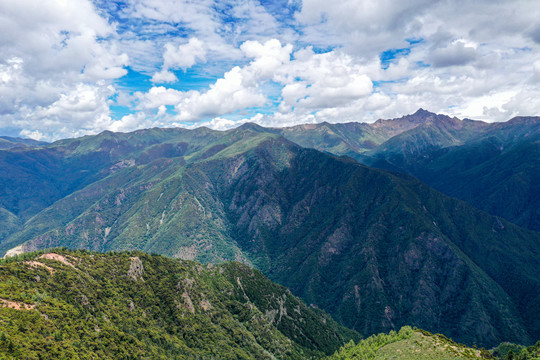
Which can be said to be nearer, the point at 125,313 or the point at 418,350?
the point at 418,350

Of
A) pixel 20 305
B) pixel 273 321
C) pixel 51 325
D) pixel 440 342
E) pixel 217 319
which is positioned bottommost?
pixel 273 321

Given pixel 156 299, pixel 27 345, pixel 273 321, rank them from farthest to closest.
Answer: pixel 273 321, pixel 156 299, pixel 27 345

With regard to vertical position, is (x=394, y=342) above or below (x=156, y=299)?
below

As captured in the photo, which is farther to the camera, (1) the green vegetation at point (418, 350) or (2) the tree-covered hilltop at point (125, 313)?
(1) the green vegetation at point (418, 350)

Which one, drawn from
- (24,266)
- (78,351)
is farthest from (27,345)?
(24,266)

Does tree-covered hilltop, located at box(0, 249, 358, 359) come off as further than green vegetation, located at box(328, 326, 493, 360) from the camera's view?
No

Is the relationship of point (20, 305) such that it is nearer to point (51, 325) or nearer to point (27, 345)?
point (51, 325)

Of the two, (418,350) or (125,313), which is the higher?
(125,313)

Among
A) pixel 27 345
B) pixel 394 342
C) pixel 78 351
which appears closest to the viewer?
pixel 27 345
